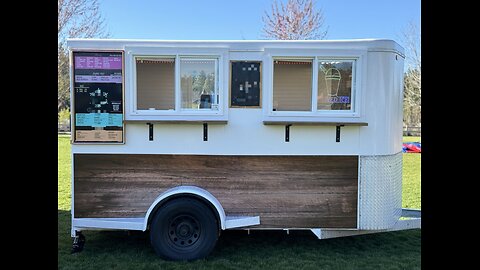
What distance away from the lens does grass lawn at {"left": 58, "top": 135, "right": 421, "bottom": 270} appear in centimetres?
416

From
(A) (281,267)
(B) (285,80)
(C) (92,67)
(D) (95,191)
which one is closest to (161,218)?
(D) (95,191)

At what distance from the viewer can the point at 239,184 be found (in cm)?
420

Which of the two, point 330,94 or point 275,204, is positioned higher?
point 330,94

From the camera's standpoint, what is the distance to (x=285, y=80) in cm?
427

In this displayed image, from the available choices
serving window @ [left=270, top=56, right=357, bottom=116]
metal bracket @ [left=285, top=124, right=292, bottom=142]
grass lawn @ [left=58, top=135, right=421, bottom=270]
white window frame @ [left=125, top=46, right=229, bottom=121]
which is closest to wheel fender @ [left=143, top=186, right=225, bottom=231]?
grass lawn @ [left=58, top=135, right=421, bottom=270]

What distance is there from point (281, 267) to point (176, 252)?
118cm

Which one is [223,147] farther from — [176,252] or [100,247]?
[100,247]

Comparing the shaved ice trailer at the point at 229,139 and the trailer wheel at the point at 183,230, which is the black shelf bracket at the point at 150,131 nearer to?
the shaved ice trailer at the point at 229,139

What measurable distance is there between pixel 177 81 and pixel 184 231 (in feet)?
5.53

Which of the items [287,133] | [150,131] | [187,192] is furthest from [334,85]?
[150,131]

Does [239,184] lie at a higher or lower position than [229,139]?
lower

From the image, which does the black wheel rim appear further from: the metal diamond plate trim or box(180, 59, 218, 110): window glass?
the metal diamond plate trim

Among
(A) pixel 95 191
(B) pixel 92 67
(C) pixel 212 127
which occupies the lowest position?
(A) pixel 95 191

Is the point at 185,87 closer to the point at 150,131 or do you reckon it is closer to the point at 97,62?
the point at 150,131
